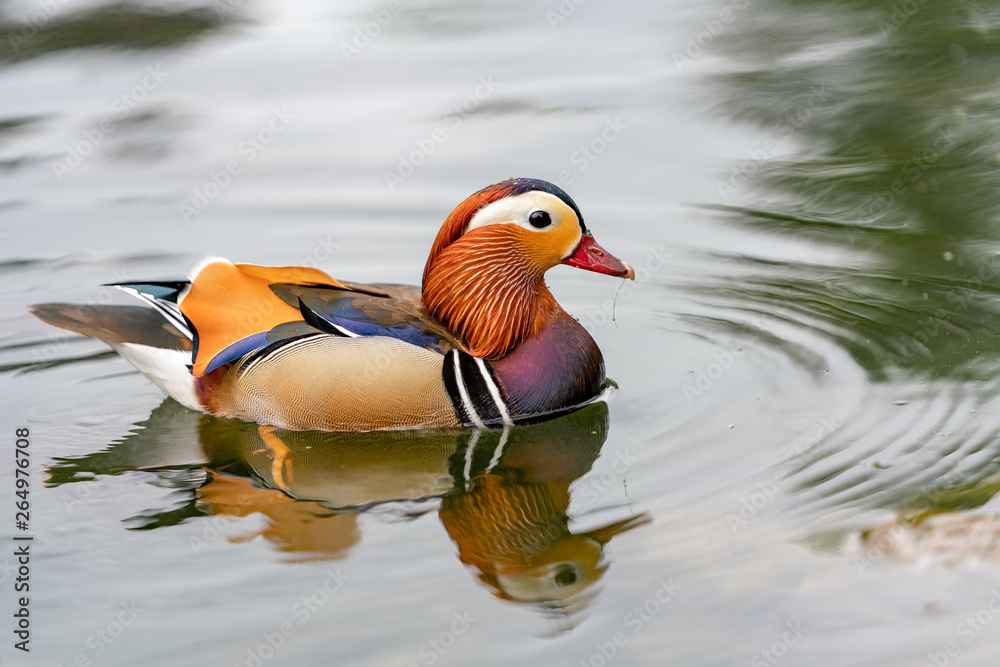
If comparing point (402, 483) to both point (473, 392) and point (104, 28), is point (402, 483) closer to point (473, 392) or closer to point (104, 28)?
point (473, 392)

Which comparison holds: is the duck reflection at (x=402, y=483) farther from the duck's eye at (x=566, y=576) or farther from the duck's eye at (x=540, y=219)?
the duck's eye at (x=540, y=219)

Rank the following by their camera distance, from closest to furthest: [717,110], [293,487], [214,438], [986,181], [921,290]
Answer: [293,487] → [214,438] → [921,290] → [986,181] → [717,110]

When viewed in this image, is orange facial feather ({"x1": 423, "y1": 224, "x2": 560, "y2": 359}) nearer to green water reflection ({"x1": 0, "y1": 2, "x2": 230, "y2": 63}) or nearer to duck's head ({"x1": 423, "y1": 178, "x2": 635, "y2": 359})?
duck's head ({"x1": 423, "y1": 178, "x2": 635, "y2": 359})

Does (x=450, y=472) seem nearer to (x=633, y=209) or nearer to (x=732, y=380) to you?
(x=732, y=380)

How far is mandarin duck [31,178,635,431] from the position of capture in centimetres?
573

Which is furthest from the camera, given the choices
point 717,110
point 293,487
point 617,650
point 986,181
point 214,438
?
point 717,110

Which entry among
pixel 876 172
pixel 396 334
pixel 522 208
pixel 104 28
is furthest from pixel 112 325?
pixel 104 28

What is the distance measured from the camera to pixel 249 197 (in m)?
8.67

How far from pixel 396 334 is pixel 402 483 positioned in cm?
78

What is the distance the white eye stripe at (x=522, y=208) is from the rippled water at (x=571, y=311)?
1025 millimetres

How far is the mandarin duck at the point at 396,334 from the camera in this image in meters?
5.73

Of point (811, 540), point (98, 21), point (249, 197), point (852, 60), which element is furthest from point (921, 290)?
point (98, 21)

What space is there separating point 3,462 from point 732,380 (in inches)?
141

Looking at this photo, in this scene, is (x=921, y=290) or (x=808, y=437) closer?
(x=808, y=437)
